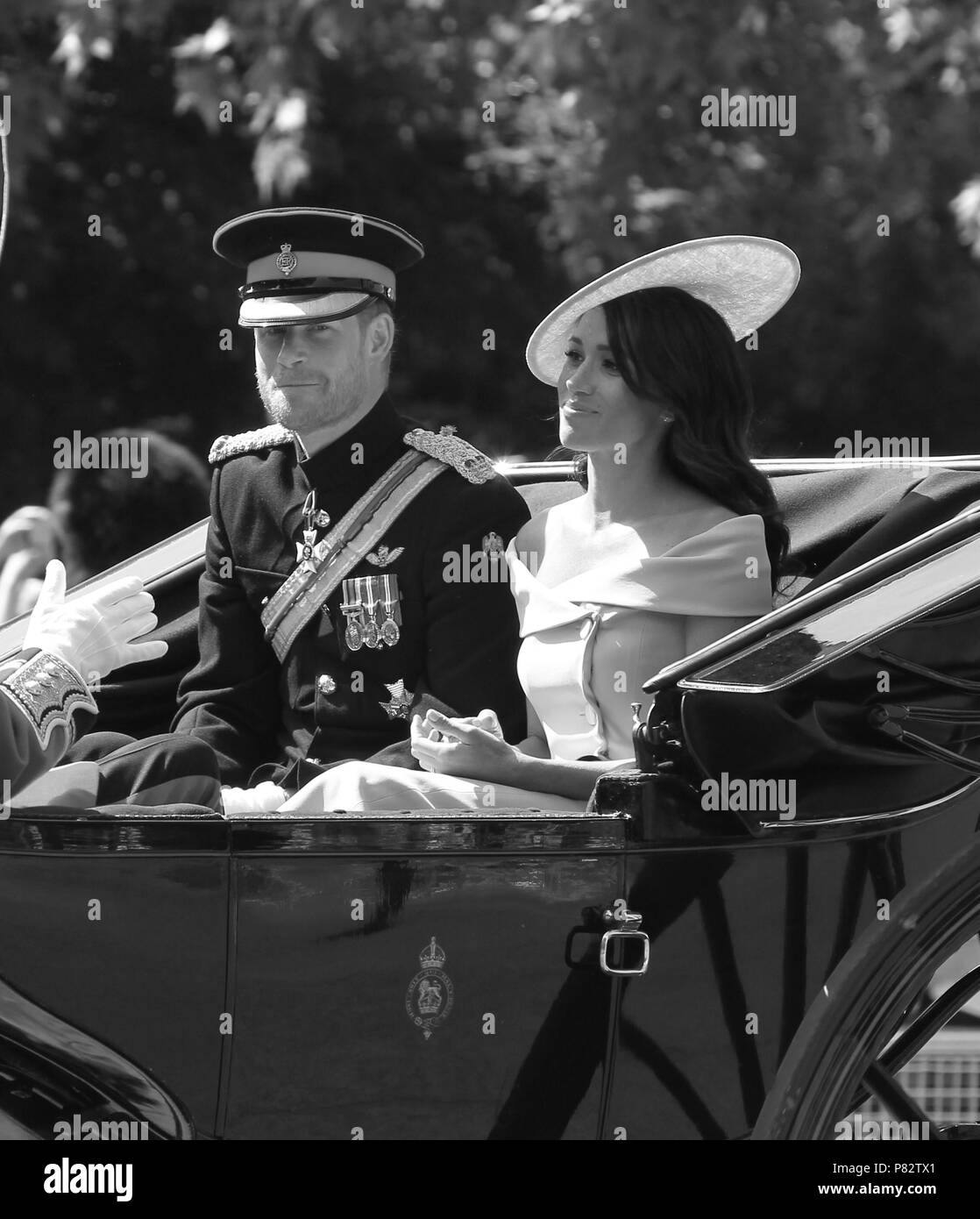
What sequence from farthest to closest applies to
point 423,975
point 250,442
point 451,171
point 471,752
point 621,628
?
1. point 451,171
2. point 250,442
3. point 621,628
4. point 471,752
5. point 423,975

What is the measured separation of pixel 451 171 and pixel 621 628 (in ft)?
19.0

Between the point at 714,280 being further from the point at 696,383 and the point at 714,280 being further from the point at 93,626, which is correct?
the point at 93,626

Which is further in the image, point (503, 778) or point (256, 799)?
point (256, 799)

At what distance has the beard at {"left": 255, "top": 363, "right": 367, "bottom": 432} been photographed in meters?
2.91

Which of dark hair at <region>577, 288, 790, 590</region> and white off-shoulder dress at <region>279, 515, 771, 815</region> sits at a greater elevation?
dark hair at <region>577, 288, 790, 590</region>

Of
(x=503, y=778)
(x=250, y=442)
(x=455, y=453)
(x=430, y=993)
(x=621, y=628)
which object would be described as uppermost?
(x=250, y=442)

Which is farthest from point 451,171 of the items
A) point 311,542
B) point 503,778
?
point 503,778

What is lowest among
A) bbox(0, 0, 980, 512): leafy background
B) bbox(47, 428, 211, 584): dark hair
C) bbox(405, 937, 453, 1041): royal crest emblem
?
bbox(405, 937, 453, 1041): royal crest emblem

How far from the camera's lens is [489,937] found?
2.17m

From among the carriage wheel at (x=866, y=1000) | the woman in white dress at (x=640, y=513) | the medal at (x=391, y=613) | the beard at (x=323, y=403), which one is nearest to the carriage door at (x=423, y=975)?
the carriage wheel at (x=866, y=1000)

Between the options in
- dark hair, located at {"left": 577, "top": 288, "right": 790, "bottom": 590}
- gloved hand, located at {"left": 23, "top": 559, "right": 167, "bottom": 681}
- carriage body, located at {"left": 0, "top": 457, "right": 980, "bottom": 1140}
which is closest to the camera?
carriage body, located at {"left": 0, "top": 457, "right": 980, "bottom": 1140}

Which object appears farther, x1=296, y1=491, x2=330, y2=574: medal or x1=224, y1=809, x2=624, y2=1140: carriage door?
x1=296, y1=491, x2=330, y2=574: medal

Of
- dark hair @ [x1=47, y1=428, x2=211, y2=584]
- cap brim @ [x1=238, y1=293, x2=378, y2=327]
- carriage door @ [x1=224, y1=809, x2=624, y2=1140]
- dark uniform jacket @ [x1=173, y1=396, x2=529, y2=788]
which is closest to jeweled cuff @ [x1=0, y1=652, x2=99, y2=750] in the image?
carriage door @ [x1=224, y1=809, x2=624, y2=1140]

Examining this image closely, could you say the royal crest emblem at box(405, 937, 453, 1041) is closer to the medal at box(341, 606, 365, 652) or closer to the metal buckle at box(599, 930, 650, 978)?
the metal buckle at box(599, 930, 650, 978)
